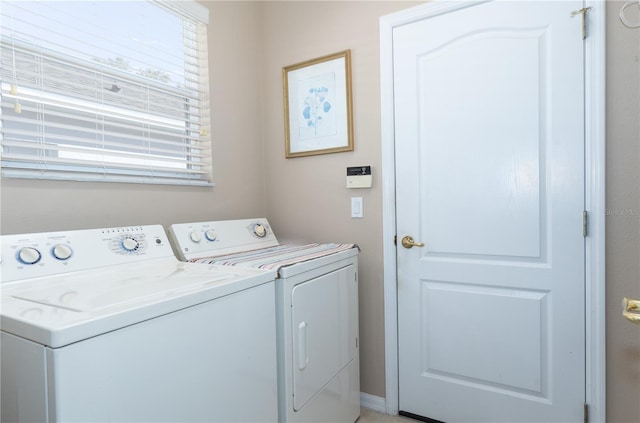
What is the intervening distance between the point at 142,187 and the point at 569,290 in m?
1.95

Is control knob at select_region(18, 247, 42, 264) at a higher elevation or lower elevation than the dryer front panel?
higher

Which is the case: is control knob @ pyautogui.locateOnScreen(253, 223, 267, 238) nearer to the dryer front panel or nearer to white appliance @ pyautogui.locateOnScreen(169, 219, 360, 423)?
white appliance @ pyautogui.locateOnScreen(169, 219, 360, 423)

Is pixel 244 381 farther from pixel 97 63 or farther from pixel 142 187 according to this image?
pixel 97 63

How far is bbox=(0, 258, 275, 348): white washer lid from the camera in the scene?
2.38 feet

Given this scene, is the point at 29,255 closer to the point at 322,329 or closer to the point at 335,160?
the point at 322,329

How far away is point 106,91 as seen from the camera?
5.03ft

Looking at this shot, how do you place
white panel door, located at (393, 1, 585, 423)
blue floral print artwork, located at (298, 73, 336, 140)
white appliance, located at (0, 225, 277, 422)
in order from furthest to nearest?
blue floral print artwork, located at (298, 73, 336, 140) < white panel door, located at (393, 1, 585, 423) < white appliance, located at (0, 225, 277, 422)

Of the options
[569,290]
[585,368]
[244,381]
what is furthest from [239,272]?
[585,368]

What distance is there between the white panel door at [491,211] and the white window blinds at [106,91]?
111cm

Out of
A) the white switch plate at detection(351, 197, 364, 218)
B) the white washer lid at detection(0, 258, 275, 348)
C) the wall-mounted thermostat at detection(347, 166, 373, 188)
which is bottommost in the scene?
the white washer lid at detection(0, 258, 275, 348)

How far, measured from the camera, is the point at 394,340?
1.92 m

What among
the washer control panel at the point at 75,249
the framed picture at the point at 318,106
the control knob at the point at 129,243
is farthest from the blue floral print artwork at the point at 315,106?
the control knob at the point at 129,243

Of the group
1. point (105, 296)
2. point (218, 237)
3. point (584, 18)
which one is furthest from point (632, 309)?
point (218, 237)

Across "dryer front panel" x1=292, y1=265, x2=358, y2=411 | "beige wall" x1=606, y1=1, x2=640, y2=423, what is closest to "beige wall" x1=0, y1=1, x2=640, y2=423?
"beige wall" x1=606, y1=1, x2=640, y2=423
